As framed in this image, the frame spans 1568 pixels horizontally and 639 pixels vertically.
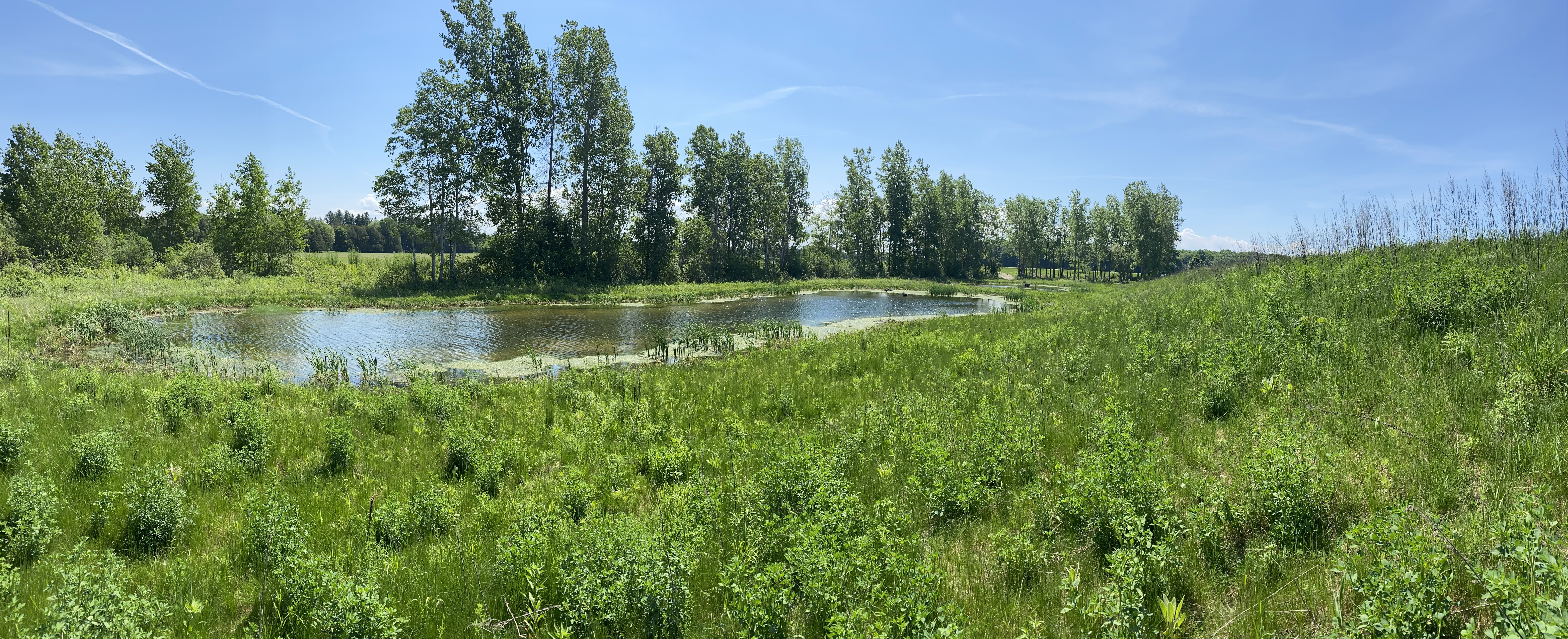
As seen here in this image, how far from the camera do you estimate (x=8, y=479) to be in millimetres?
5586

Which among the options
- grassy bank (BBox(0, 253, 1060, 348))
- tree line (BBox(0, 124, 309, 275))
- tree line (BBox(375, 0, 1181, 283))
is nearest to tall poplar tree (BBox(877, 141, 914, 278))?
tree line (BBox(375, 0, 1181, 283))

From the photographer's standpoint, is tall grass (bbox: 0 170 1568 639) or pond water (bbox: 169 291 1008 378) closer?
tall grass (bbox: 0 170 1568 639)

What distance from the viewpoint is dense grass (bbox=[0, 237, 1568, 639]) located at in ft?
10.2

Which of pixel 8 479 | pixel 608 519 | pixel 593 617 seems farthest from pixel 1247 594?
pixel 8 479

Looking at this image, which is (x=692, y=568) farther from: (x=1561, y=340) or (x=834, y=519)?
(x=1561, y=340)

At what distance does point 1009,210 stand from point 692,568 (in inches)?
3954

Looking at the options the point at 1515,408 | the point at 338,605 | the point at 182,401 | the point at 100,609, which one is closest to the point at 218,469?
the point at 182,401

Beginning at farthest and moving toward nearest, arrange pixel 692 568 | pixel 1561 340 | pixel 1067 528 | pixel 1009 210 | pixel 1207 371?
pixel 1009 210 → pixel 1207 371 → pixel 1561 340 → pixel 1067 528 → pixel 692 568

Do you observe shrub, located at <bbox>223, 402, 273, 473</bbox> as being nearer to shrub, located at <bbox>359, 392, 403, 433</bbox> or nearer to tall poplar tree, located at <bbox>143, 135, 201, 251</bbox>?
shrub, located at <bbox>359, 392, 403, 433</bbox>

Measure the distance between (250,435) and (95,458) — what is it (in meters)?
1.22

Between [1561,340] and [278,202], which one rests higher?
[278,202]

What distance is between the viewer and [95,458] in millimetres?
5887

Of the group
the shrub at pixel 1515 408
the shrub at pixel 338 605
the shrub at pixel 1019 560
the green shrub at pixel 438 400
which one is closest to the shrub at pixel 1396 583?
the shrub at pixel 1019 560

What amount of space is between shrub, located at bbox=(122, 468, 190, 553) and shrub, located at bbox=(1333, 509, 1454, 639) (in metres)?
8.02
